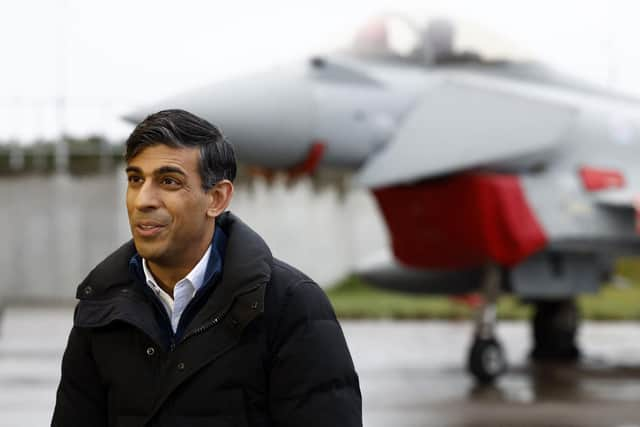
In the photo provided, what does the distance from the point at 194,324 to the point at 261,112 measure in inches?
238

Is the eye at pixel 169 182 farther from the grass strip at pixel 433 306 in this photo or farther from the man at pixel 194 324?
the grass strip at pixel 433 306

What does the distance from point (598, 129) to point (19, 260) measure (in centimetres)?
1301

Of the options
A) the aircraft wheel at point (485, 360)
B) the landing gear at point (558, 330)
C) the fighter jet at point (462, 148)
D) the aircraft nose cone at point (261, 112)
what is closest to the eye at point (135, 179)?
the aircraft nose cone at point (261, 112)

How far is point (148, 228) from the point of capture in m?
2.35

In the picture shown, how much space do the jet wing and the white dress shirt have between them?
6.60 meters

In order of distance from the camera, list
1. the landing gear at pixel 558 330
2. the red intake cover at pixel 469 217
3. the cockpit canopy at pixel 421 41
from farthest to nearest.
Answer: the landing gear at pixel 558 330 < the cockpit canopy at pixel 421 41 < the red intake cover at pixel 469 217

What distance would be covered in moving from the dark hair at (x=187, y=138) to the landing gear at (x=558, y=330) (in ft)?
32.3

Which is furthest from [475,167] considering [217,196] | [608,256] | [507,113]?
[217,196]

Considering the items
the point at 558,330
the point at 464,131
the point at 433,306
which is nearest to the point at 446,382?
the point at 464,131

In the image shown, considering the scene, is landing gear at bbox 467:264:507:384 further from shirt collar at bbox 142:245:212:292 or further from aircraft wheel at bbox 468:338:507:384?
shirt collar at bbox 142:245:212:292

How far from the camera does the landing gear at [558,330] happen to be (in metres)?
11.9

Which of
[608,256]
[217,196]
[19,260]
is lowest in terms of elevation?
[19,260]

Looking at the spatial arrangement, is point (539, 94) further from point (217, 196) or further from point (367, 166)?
point (217, 196)

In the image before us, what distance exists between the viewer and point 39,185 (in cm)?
2066
